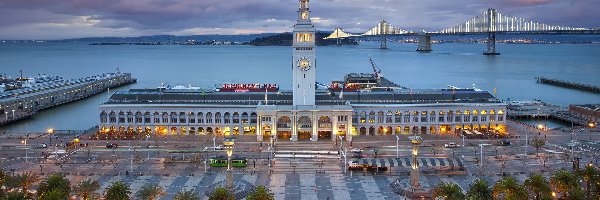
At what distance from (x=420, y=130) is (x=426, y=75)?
120m

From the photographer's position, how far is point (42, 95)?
109 metres

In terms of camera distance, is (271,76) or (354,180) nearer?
(354,180)

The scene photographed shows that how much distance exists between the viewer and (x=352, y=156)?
62.1m

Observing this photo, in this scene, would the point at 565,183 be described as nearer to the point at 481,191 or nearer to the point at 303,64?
the point at 481,191

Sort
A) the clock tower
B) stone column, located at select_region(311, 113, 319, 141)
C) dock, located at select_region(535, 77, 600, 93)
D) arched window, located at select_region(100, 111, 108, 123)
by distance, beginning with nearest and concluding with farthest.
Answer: the clock tower
stone column, located at select_region(311, 113, 319, 141)
arched window, located at select_region(100, 111, 108, 123)
dock, located at select_region(535, 77, 600, 93)

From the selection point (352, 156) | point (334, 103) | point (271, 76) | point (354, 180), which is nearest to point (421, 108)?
point (334, 103)

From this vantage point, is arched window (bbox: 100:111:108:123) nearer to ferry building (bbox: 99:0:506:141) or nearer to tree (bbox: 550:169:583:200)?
ferry building (bbox: 99:0:506:141)

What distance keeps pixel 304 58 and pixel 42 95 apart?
58121 millimetres

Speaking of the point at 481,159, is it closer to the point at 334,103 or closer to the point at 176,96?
the point at 334,103

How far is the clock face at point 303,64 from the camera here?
7094 cm

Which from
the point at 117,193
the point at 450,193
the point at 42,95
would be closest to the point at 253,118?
the point at 117,193

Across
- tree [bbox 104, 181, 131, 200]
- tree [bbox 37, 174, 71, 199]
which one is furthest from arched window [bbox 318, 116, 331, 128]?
tree [bbox 37, 174, 71, 199]

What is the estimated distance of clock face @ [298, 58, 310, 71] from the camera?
70.9 meters

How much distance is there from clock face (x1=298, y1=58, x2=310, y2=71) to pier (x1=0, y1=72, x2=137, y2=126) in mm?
45714
